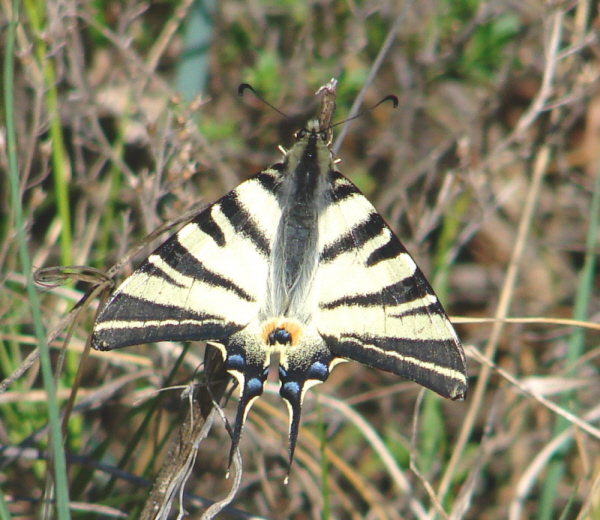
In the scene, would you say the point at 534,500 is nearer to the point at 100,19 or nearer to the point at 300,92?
the point at 300,92

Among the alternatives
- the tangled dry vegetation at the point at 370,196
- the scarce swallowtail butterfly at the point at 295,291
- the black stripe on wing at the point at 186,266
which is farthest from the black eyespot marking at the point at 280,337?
the tangled dry vegetation at the point at 370,196

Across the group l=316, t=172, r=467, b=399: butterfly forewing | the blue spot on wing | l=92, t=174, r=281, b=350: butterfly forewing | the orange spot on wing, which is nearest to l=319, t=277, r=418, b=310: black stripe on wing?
l=316, t=172, r=467, b=399: butterfly forewing

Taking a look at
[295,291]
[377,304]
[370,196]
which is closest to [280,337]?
[295,291]

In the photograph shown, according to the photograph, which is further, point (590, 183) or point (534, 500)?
point (590, 183)

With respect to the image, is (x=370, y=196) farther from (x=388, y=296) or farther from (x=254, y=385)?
(x=254, y=385)

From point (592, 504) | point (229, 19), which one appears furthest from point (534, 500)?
point (229, 19)

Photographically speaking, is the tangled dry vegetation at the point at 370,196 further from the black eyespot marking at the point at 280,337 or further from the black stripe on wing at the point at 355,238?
the black stripe on wing at the point at 355,238

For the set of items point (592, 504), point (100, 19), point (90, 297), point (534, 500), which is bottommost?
point (534, 500)
